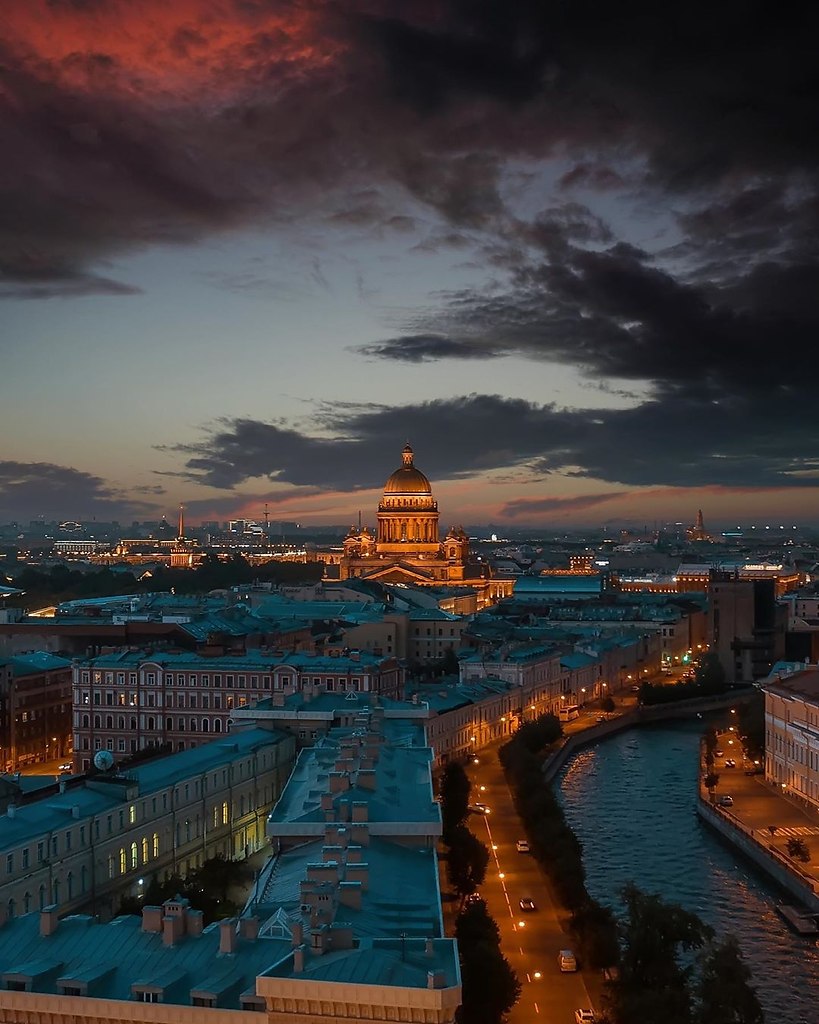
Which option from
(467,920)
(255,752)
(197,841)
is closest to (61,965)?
(467,920)

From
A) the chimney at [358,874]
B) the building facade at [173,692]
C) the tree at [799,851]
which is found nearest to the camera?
the chimney at [358,874]

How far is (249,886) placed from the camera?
1542 centimetres

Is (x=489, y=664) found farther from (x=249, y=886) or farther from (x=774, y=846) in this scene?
(x=249, y=886)

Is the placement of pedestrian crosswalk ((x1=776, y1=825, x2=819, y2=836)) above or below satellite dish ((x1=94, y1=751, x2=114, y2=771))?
below

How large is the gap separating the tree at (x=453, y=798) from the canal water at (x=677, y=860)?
1.73 meters

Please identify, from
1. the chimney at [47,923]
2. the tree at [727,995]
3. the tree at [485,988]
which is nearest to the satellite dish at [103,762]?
the tree at [485,988]

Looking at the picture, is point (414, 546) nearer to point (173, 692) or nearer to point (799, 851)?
point (173, 692)

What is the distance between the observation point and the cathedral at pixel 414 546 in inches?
2480

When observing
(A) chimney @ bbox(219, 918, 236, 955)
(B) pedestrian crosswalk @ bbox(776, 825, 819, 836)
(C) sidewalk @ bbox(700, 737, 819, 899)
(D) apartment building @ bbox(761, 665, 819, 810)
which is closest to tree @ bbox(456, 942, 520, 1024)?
(A) chimney @ bbox(219, 918, 236, 955)

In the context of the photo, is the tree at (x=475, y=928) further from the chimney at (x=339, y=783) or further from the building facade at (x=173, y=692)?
the building facade at (x=173, y=692)

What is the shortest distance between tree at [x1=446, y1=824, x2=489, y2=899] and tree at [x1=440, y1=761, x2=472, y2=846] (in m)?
1.10

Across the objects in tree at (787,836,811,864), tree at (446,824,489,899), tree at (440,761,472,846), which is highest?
tree at (440,761,472,846)

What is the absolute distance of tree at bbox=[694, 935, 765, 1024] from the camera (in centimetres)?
1108

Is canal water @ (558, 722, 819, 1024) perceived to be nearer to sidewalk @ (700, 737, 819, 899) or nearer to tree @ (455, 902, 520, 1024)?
sidewalk @ (700, 737, 819, 899)
